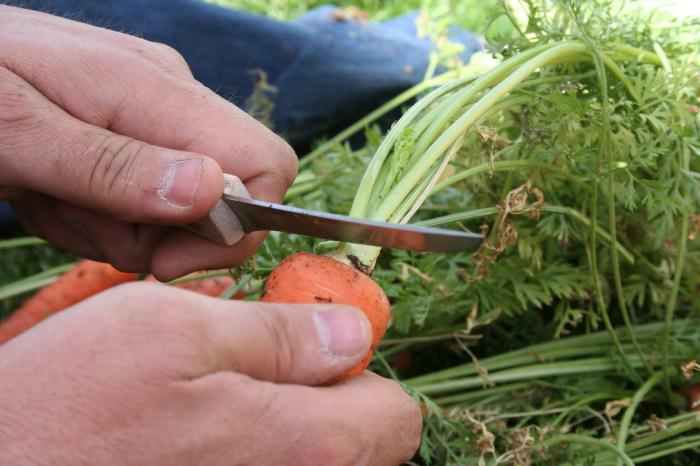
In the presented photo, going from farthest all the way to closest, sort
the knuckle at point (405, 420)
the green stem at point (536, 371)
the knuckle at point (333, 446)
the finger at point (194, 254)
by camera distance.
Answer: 1. the green stem at point (536, 371)
2. the finger at point (194, 254)
3. the knuckle at point (405, 420)
4. the knuckle at point (333, 446)

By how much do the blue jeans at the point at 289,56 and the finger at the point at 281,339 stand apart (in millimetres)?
1853

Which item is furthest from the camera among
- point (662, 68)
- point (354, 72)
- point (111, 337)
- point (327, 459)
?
point (354, 72)

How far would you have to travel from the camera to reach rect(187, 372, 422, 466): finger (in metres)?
0.82

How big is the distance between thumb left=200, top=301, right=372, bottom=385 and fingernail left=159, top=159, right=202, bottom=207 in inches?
10.0

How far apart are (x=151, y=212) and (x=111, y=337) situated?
1.18 ft

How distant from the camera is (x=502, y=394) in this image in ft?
5.14

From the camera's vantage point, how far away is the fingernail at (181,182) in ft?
3.47

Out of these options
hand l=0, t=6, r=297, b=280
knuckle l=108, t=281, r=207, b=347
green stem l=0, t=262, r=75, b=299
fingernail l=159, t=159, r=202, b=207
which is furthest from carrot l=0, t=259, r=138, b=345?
knuckle l=108, t=281, r=207, b=347

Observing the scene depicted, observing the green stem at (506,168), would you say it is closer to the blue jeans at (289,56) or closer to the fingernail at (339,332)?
the fingernail at (339,332)

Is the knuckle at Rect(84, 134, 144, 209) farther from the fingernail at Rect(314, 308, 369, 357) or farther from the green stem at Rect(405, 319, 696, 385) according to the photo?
the green stem at Rect(405, 319, 696, 385)

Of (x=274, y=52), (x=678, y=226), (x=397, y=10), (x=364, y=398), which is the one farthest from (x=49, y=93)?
(x=397, y=10)

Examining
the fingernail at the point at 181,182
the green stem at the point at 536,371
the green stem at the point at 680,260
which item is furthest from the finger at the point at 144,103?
the green stem at the point at 680,260

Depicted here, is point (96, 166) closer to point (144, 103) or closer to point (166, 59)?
point (144, 103)

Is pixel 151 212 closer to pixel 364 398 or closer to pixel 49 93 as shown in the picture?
pixel 49 93
